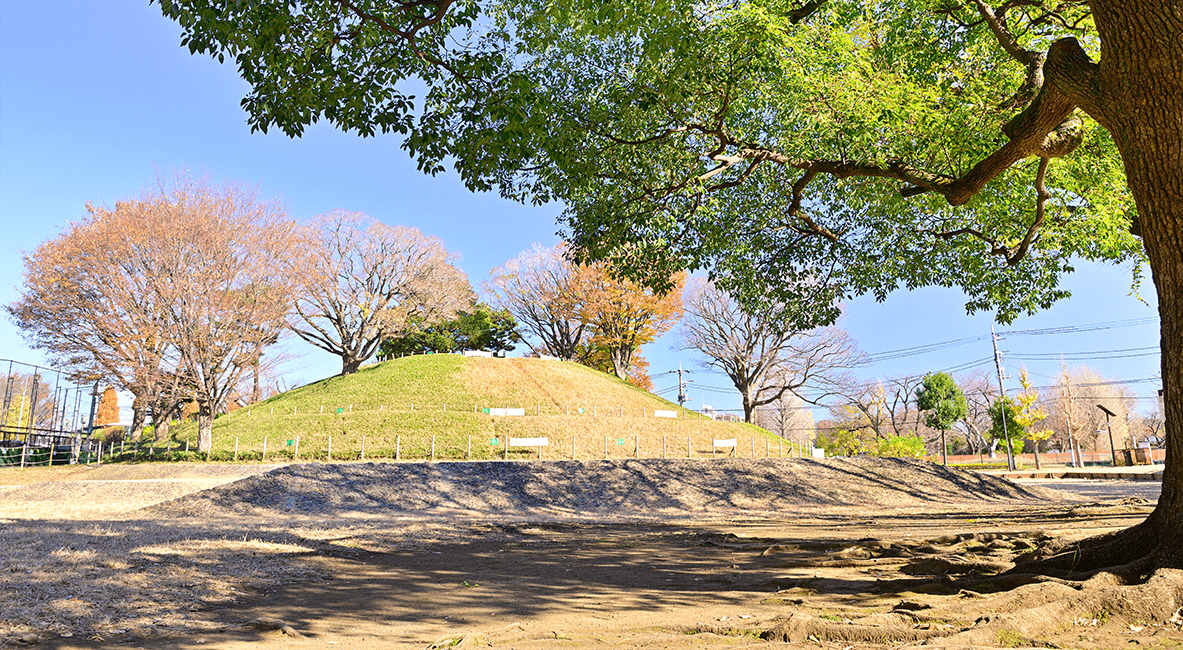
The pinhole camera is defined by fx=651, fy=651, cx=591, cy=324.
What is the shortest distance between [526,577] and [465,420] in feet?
64.6

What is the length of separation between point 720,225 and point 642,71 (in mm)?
3655

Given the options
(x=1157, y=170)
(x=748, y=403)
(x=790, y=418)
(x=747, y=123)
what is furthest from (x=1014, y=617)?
(x=790, y=418)

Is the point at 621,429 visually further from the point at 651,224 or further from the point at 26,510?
the point at 26,510

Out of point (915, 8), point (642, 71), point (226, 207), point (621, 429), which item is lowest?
point (621, 429)

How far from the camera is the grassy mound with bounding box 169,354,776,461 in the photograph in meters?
22.6

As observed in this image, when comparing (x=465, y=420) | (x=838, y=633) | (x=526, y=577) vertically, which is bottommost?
(x=526, y=577)

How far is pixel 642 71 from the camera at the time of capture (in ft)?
32.1

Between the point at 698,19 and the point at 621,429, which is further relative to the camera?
the point at 621,429

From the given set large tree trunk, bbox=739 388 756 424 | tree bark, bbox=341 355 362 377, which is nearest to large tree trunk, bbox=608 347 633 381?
large tree trunk, bbox=739 388 756 424

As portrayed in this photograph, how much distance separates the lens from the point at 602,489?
643 inches

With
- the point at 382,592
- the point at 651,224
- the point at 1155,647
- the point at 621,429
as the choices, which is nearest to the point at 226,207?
the point at 621,429

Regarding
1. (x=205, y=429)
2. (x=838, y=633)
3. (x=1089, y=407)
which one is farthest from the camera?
(x=1089, y=407)

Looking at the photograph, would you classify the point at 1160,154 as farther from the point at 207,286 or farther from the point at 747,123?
the point at 207,286

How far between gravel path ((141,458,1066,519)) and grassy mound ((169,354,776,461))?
5257 millimetres
